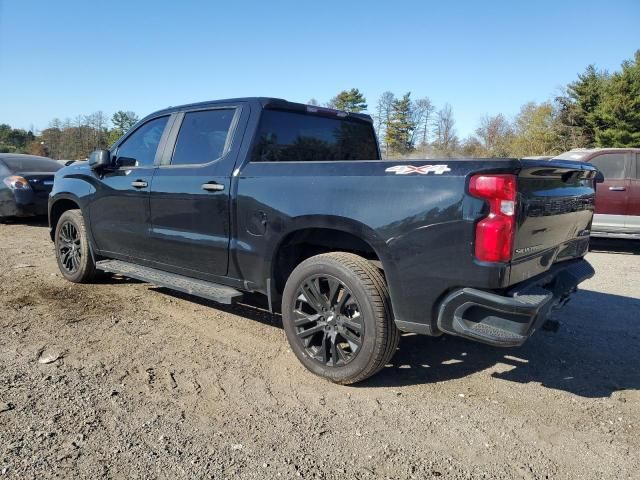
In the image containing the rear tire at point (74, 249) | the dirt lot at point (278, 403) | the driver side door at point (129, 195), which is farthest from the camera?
the rear tire at point (74, 249)

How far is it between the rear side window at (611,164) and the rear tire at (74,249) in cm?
832

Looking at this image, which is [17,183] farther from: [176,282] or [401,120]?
[401,120]

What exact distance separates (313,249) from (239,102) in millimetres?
1352

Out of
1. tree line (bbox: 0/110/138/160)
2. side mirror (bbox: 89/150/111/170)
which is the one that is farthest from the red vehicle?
tree line (bbox: 0/110/138/160)

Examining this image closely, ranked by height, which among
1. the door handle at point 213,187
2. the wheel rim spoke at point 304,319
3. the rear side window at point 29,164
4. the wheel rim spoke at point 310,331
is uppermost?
the rear side window at point 29,164

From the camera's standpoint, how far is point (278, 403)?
3053mm

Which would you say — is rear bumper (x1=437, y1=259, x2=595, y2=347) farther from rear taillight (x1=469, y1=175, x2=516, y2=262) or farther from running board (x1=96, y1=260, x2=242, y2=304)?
running board (x1=96, y1=260, x2=242, y2=304)

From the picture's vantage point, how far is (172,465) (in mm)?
2398

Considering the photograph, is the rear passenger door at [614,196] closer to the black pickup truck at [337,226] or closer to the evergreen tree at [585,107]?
the black pickup truck at [337,226]

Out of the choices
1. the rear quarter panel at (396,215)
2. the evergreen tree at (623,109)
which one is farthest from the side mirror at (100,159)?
the evergreen tree at (623,109)

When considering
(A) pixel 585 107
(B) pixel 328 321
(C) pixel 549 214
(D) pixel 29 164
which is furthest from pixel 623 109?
(B) pixel 328 321

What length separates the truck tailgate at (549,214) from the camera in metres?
2.80

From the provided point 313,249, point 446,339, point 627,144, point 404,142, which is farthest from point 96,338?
point 404,142

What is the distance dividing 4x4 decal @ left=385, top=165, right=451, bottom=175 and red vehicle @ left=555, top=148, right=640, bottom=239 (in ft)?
22.5
